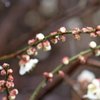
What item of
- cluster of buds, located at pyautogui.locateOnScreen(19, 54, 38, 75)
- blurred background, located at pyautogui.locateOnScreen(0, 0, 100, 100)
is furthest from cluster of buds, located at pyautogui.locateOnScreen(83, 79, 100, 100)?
blurred background, located at pyautogui.locateOnScreen(0, 0, 100, 100)

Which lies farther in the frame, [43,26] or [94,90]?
[43,26]

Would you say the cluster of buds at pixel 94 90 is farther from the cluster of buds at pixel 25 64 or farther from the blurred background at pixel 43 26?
the blurred background at pixel 43 26

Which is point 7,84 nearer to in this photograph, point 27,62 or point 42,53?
point 27,62

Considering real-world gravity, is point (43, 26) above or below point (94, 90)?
above

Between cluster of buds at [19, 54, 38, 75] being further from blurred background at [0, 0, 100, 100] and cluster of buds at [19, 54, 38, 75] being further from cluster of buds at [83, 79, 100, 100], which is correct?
blurred background at [0, 0, 100, 100]

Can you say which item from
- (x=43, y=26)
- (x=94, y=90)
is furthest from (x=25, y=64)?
(x=43, y=26)

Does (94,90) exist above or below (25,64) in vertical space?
below

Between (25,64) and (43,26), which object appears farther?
(43,26)

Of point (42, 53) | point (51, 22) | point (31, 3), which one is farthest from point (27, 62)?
point (42, 53)

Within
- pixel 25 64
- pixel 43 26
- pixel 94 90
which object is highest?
pixel 43 26

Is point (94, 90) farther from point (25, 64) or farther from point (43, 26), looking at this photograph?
point (43, 26)
